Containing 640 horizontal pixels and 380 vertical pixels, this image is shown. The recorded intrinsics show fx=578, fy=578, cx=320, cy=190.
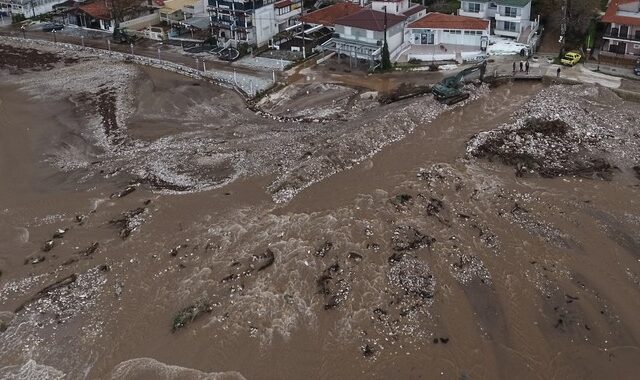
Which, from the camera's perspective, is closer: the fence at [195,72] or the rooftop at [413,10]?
the fence at [195,72]

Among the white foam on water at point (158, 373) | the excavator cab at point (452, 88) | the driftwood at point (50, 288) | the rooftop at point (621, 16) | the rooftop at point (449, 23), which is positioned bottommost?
the white foam on water at point (158, 373)

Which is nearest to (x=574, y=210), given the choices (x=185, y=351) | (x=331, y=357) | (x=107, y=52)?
(x=331, y=357)

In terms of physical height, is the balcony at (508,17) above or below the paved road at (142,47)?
above

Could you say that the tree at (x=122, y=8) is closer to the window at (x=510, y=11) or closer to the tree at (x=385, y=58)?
the tree at (x=385, y=58)

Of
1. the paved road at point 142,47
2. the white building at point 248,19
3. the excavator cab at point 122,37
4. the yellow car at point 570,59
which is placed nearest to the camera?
the yellow car at point 570,59

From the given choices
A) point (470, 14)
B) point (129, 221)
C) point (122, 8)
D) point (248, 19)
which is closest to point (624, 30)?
point (470, 14)

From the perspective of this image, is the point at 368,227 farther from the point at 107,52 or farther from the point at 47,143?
the point at 107,52

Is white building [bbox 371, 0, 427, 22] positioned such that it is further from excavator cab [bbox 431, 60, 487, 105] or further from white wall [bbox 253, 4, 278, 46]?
excavator cab [bbox 431, 60, 487, 105]

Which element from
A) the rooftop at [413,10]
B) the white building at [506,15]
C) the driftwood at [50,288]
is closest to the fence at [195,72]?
the rooftop at [413,10]

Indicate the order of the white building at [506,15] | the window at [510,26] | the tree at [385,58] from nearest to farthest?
the tree at [385,58], the white building at [506,15], the window at [510,26]
